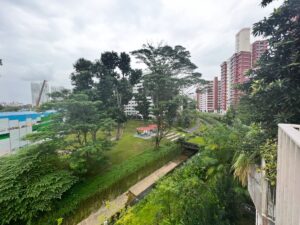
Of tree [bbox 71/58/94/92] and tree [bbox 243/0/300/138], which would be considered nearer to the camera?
tree [bbox 243/0/300/138]

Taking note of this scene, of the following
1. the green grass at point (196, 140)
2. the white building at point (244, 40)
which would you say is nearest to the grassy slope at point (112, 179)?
the green grass at point (196, 140)

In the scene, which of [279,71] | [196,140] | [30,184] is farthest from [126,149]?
[279,71]

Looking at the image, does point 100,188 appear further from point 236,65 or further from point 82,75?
point 236,65

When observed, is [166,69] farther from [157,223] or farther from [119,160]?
[157,223]

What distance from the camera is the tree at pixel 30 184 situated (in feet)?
18.3

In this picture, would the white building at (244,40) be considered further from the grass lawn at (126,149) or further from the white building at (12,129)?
the white building at (12,129)

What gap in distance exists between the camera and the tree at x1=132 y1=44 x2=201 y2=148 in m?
12.3

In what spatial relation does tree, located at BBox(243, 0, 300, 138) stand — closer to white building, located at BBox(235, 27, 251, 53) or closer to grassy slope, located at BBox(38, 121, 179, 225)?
grassy slope, located at BBox(38, 121, 179, 225)

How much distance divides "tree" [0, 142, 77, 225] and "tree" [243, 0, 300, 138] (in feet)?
22.6

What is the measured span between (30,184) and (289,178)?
7508 mm

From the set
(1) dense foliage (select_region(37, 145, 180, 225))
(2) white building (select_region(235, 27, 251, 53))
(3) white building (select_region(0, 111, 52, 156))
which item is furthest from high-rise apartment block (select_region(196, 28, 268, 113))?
(3) white building (select_region(0, 111, 52, 156))

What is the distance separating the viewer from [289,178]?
1441mm

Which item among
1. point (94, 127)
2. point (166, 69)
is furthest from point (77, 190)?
point (166, 69)

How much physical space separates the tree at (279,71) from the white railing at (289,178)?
1.14 metres
